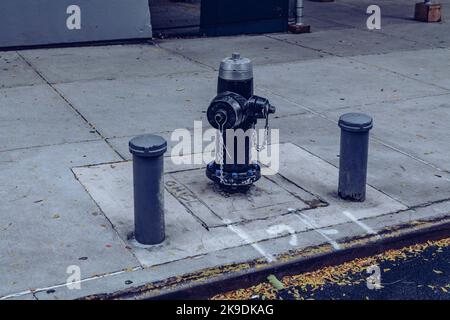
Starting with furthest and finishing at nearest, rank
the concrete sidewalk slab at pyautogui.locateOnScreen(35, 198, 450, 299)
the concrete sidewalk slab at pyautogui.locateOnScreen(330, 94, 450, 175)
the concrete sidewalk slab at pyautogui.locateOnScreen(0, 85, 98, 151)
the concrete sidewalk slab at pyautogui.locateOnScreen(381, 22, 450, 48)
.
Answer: the concrete sidewalk slab at pyautogui.locateOnScreen(381, 22, 450, 48)
the concrete sidewalk slab at pyautogui.locateOnScreen(0, 85, 98, 151)
the concrete sidewalk slab at pyautogui.locateOnScreen(330, 94, 450, 175)
the concrete sidewalk slab at pyautogui.locateOnScreen(35, 198, 450, 299)

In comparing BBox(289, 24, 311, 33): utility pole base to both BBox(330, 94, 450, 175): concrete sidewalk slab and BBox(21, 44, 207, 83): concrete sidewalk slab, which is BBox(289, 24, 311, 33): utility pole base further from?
BBox(330, 94, 450, 175): concrete sidewalk slab

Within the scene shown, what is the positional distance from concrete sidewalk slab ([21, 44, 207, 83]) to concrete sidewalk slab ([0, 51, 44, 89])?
0.49ft

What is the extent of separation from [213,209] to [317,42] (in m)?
7.88

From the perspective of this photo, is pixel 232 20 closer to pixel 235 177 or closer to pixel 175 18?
pixel 175 18

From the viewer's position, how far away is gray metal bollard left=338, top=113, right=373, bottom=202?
248 inches

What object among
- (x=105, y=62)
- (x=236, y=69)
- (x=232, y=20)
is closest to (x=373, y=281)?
(x=236, y=69)

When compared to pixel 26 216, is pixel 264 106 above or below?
above

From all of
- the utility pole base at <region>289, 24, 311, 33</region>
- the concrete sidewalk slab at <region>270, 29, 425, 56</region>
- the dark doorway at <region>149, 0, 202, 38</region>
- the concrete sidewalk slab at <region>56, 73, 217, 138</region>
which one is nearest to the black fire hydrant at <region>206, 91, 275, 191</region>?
the concrete sidewalk slab at <region>56, 73, 217, 138</region>

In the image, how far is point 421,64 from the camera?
1205 cm

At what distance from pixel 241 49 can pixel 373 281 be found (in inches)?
313
